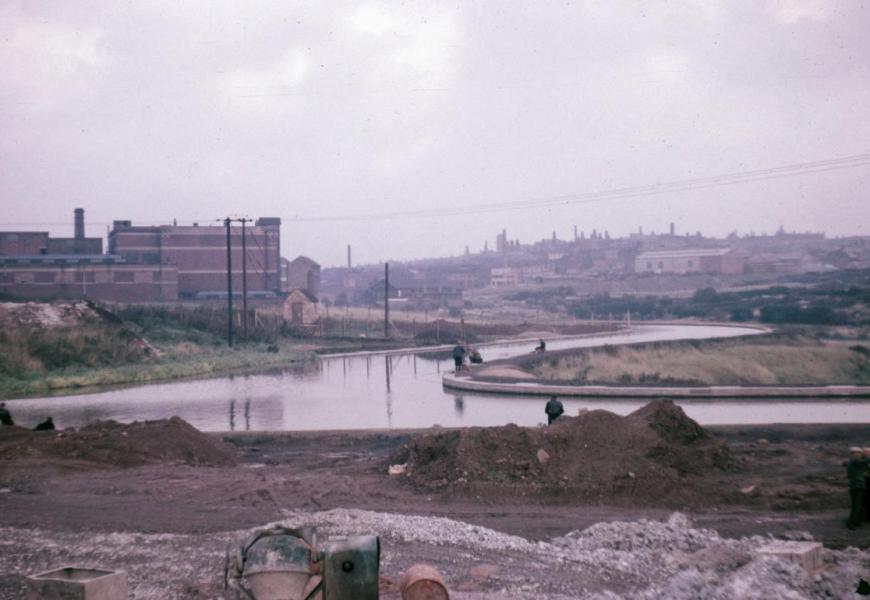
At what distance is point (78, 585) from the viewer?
23.7 feet

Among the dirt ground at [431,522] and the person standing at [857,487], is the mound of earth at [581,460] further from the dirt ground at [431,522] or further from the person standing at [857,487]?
the person standing at [857,487]

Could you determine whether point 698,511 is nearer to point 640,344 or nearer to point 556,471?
point 556,471

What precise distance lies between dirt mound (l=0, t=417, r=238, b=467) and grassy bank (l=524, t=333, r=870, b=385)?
17.3 meters

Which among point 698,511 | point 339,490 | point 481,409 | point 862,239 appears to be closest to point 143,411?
point 481,409

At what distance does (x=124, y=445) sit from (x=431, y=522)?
788 centimetres

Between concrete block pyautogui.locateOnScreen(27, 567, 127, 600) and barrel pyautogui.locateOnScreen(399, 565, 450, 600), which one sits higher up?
concrete block pyautogui.locateOnScreen(27, 567, 127, 600)

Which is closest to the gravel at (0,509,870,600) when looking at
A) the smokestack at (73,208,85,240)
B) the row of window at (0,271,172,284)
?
the row of window at (0,271,172,284)

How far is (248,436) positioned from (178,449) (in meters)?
4.51

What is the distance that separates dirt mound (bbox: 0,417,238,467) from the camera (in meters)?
16.6

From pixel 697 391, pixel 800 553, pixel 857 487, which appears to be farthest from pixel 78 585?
pixel 697 391

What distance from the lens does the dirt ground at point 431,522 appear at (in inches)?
374

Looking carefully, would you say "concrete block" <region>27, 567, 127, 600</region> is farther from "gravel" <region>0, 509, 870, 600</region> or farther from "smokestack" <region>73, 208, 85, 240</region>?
"smokestack" <region>73, 208, 85, 240</region>

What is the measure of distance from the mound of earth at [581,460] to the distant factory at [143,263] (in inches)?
2426

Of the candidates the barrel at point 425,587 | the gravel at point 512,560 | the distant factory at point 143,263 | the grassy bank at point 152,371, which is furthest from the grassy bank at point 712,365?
the distant factory at point 143,263
